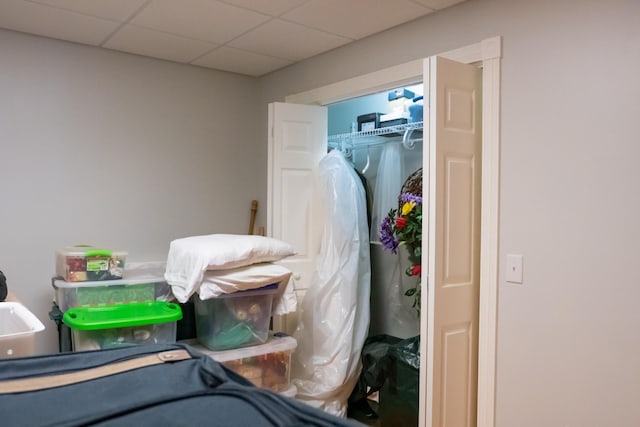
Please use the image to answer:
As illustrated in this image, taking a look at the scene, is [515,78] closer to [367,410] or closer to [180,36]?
[180,36]

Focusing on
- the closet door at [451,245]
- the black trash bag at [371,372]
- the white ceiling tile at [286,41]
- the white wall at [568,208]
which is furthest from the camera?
the black trash bag at [371,372]

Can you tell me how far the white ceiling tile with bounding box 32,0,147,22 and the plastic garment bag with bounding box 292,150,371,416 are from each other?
1.43m

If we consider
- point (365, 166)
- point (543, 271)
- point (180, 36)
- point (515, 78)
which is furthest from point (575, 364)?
point (180, 36)

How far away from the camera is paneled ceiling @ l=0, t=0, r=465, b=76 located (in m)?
2.50

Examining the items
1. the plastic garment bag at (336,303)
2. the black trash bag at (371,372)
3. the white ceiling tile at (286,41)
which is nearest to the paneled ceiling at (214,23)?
the white ceiling tile at (286,41)

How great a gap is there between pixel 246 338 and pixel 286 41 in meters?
1.76

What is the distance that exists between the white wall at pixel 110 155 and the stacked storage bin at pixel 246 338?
98 cm

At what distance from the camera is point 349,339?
3035mm

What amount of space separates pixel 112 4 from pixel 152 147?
43.4 inches

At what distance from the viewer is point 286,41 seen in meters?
3.06

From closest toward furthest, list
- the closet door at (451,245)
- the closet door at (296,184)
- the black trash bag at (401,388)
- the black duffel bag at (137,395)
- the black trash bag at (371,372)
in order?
the black duffel bag at (137,395) < the closet door at (451,245) < the black trash bag at (401,388) < the black trash bag at (371,372) < the closet door at (296,184)

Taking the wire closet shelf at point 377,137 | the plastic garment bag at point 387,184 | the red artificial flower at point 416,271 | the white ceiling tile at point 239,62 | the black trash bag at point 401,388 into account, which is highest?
the white ceiling tile at point 239,62

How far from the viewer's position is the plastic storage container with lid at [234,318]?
8.70ft

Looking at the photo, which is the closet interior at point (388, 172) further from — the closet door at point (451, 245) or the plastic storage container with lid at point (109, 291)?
the plastic storage container with lid at point (109, 291)
